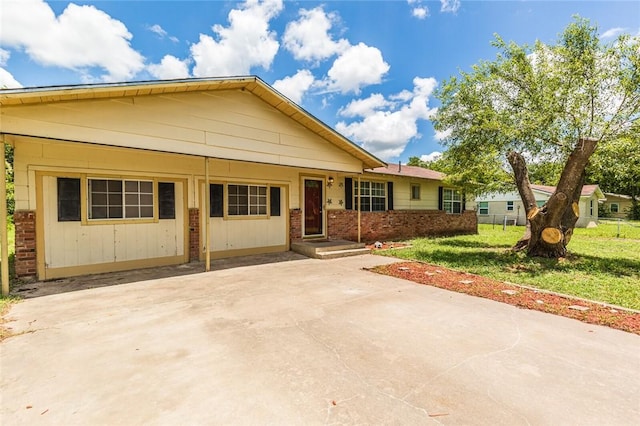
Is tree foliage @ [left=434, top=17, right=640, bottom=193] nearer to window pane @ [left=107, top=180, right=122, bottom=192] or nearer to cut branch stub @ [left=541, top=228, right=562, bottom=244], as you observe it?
cut branch stub @ [left=541, top=228, right=562, bottom=244]

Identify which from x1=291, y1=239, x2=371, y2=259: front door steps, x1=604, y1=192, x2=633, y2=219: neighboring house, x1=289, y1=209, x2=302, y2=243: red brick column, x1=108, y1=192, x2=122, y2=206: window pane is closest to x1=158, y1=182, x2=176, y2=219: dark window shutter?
x1=108, y1=192, x2=122, y2=206: window pane

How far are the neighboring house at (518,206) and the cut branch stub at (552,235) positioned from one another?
16.9 m

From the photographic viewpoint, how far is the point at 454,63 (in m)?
11.5

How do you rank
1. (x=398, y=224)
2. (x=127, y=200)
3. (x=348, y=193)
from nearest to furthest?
(x=127, y=200)
(x=348, y=193)
(x=398, y=224)

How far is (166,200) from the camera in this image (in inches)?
306

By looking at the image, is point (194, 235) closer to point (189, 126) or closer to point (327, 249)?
point (189, 126)

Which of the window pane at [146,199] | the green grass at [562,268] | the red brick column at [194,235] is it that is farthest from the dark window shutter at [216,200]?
the green grass at [562,268]

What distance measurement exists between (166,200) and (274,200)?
3286 mm

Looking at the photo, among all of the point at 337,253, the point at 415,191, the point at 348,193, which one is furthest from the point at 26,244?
the point at 415,191

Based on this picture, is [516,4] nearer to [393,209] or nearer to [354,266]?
[393,209]

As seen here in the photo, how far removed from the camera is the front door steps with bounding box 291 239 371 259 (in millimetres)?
9164

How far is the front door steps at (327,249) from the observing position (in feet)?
30.1

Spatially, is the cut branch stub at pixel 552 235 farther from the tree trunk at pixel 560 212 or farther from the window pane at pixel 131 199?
the window pane at pixel 131 199

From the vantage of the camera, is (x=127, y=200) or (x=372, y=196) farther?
(x=372, y=196)
